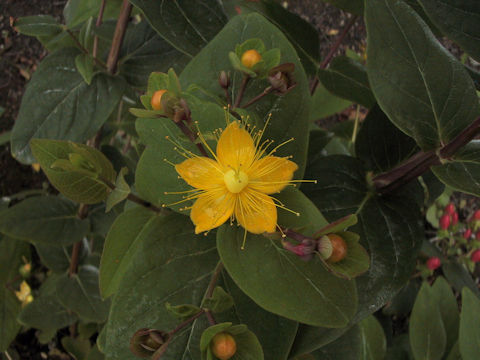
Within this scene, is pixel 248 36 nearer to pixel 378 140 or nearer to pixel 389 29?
pixel 389 29

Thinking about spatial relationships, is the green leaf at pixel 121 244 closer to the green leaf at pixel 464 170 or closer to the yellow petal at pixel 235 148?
the yellow petal at pixel 235 148

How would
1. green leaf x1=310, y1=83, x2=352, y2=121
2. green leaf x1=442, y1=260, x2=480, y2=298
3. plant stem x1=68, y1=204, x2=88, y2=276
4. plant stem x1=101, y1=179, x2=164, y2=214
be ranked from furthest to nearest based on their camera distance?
green leaf x1=442, y1=260, x2=480, y2=298 → green leaf x1=310, y1=83, x2=352, y2=121 → plant stem x1=68, y1=204, x2=88, y2=276 → plant stem x1=101, y1=179, x2=164, y2=214

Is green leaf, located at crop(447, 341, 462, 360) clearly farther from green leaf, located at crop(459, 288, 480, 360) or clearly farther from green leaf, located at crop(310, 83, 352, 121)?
green leaf, located at crop(310, 83, 352, 121)

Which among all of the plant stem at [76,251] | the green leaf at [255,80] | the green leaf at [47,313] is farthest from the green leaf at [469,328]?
the green leaf at [47,313]

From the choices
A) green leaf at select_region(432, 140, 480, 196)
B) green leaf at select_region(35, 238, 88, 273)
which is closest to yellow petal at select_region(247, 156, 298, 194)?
green leaf at select_region(432, 140, 480, 196)

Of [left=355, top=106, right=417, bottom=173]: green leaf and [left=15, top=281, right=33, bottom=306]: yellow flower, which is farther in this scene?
[left=15, top=281, right=33, bottom=306]: yellow flower

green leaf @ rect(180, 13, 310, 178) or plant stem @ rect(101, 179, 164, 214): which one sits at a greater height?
green leaf @ rect(180, 13, 310, 178)

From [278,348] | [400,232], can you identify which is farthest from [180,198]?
[400,232]
